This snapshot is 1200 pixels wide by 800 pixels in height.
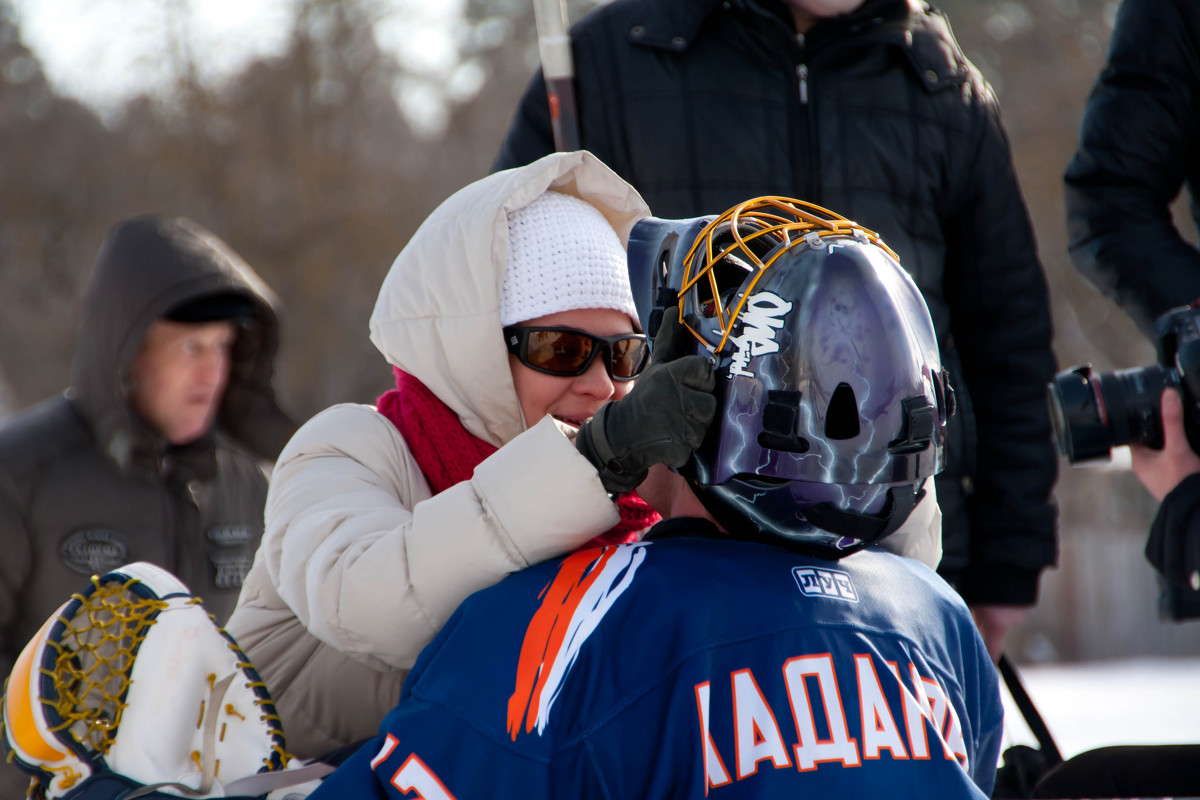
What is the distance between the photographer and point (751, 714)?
1175mm

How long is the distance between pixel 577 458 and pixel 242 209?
14140 mm

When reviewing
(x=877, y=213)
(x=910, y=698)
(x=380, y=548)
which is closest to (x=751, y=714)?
(x=910, y=698)

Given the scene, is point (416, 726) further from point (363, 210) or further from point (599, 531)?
point (363, 210)

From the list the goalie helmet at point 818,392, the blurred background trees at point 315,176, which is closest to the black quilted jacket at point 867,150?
the goalie helmet at point 818,392

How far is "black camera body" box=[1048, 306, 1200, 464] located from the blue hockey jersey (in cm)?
95

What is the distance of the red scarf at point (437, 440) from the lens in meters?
1.75

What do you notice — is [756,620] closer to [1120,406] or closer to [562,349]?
[562,349]

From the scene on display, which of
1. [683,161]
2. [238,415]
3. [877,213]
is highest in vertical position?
[683,161]

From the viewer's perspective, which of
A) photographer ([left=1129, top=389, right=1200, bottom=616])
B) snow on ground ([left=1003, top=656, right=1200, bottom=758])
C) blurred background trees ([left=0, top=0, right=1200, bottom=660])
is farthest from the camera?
blurred background trees ([left=0, top=0, right=1200, bottom=660])

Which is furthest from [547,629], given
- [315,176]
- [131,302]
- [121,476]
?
[315,176]

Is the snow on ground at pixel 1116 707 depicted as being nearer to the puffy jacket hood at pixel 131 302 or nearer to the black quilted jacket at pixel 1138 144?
the black quilted jacket at pixel 1138 144

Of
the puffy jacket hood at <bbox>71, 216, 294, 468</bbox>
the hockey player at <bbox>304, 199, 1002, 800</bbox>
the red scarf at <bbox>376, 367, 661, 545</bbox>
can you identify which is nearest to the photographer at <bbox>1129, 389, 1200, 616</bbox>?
the hockey player at <bbox>304, 199, 1002, 800</bbox>

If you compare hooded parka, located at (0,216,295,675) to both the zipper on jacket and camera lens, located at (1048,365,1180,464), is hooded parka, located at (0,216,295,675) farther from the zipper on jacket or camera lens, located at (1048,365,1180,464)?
camera lens, located at (1048,365,1180,464)

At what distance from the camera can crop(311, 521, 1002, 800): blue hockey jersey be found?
1.17 m
